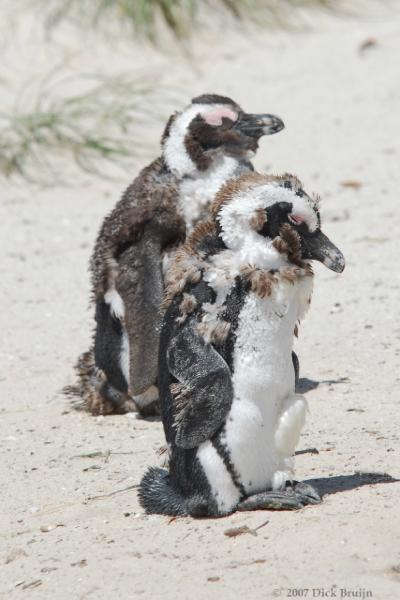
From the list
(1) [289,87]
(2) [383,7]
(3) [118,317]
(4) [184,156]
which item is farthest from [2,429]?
(2) [383,7]

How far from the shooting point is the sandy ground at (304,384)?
359cm

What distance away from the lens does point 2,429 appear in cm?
529

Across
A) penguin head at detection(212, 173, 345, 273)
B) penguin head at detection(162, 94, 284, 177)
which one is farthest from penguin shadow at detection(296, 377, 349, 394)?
penguin head at detection(212, 173, 345, 273)

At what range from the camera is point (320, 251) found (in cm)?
389

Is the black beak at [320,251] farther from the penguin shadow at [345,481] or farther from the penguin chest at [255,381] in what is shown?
the penguin shadow at [345,481]

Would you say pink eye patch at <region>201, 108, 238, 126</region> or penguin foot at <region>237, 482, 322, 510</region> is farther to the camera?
pink eye patch at <region>201, 108, 238, 126</region>

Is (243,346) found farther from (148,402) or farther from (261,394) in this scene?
(148,402)

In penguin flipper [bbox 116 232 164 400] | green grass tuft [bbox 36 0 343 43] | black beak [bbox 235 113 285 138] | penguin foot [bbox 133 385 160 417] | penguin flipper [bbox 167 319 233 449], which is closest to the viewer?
penguin flipper [bbox 167 319 233 449]

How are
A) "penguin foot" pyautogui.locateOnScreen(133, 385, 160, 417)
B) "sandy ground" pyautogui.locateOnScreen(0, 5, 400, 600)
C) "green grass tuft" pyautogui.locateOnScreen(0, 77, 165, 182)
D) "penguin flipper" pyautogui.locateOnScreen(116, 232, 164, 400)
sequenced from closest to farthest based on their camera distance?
"sandy ground" pyautogui.locateOnScreen(0, 5, 400, 600) < "penguin flipper" pyautogui.locateOnScreen(116, 232, 164, 400) < "penguin foot" pyautogui.locateOnScreen(133, 385, 160, 417) < "green grass tuft" pyautogui.locateOnScreen(0, 77, 165, 182)

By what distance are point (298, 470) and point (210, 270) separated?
88 cm

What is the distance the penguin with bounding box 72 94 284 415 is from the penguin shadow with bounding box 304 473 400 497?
1171 millimetres

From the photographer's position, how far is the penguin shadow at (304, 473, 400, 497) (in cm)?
407

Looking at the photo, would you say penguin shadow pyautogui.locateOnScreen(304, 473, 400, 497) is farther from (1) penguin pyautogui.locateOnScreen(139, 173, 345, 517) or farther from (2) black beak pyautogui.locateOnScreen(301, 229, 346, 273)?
(2) black beak pyautogui.locateOnScreen(301, 229, 346, 273)

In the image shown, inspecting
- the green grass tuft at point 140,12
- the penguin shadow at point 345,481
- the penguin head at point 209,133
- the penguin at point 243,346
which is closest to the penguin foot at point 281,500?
the penguin at point 243,346
